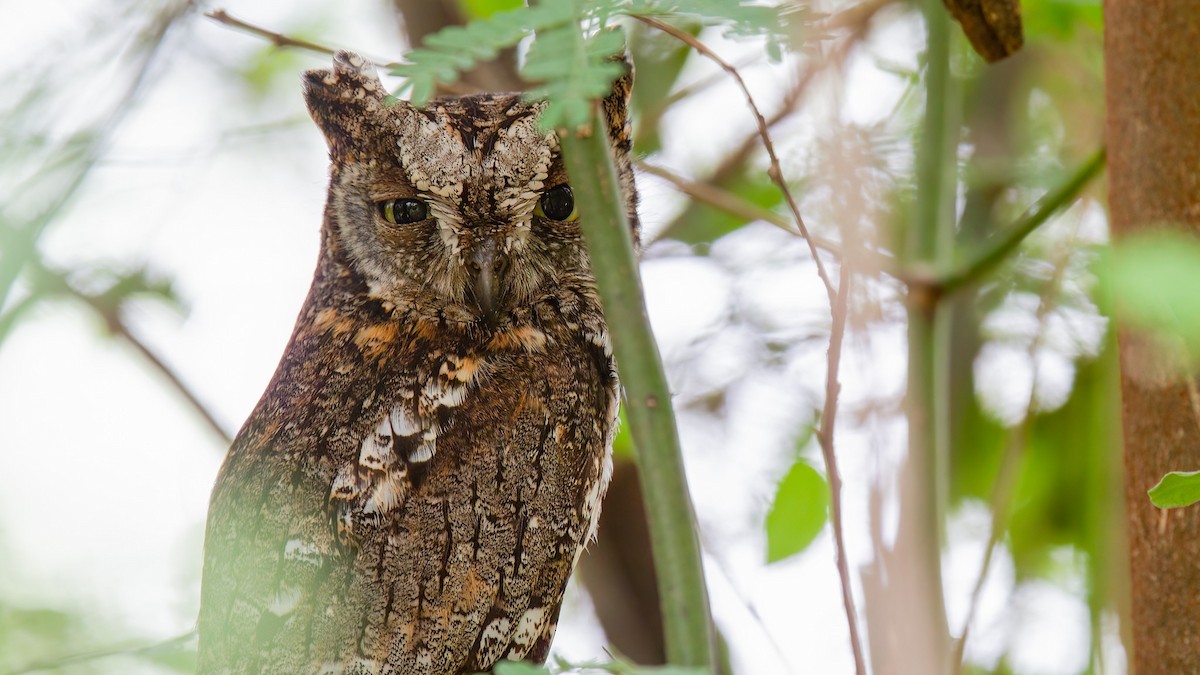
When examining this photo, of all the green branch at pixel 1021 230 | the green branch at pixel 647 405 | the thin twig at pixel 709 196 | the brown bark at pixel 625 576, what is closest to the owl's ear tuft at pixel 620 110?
the thin twig at pixel 709 196

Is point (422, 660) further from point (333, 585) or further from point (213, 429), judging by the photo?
point (213, 429)

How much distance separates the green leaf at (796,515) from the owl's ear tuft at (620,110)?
2.66 feet

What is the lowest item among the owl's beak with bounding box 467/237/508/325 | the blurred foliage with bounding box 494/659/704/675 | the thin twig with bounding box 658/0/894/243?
the blurred foliage with bounding box 494/659/704/675

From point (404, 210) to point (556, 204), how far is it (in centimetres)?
26

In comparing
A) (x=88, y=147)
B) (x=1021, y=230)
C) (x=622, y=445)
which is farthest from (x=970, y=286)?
(x=88, y=147)

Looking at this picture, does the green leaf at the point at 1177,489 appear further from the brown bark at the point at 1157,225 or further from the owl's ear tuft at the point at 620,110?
the owl's ear tuft at the point at 620,110

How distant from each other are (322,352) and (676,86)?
192 centimetres

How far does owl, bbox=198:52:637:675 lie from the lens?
175cm

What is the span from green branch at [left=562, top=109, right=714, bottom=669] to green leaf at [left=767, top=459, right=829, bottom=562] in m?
1.36

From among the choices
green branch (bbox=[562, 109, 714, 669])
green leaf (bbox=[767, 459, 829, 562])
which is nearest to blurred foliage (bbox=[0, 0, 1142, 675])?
green leaf (bbox=[767, 459, 829, 562])

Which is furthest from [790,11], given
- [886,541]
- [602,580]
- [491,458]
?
[602,580]

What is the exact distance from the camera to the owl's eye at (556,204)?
2008mm

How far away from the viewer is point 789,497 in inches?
97.0

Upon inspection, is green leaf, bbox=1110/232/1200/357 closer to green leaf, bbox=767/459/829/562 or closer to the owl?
the owl
